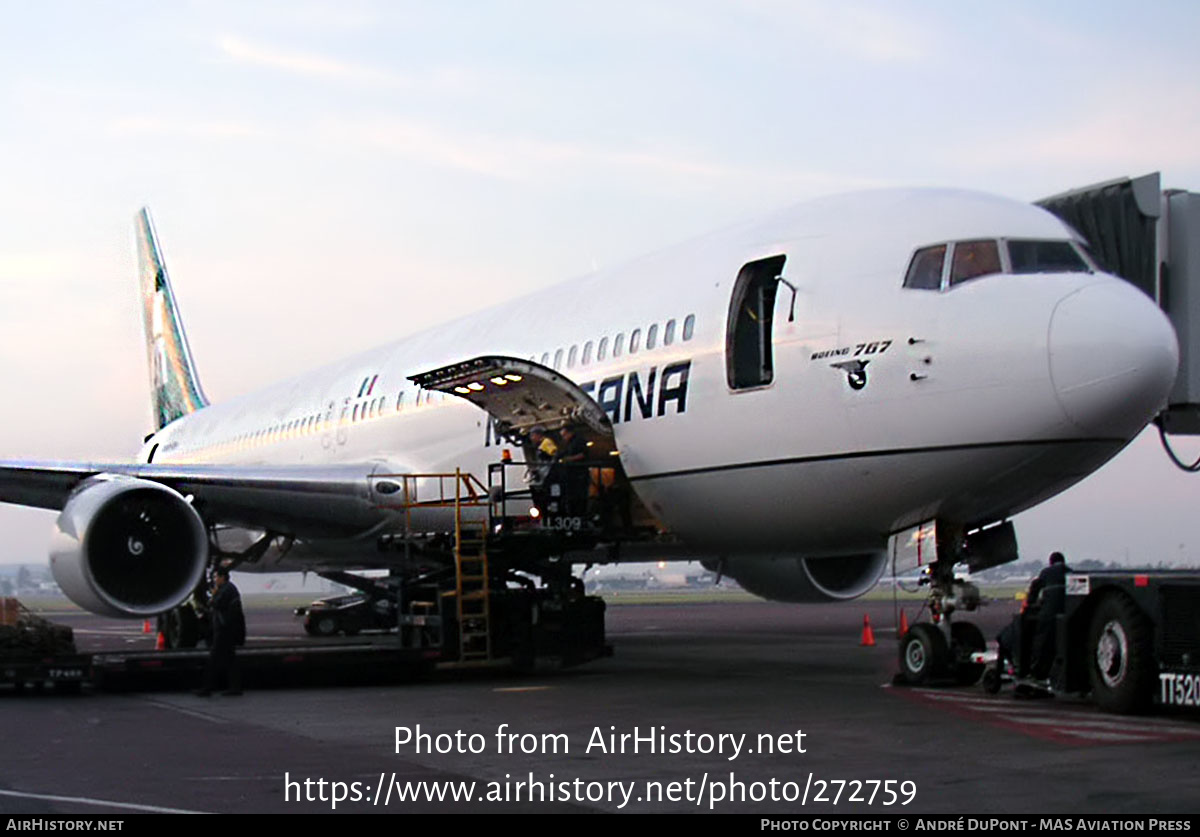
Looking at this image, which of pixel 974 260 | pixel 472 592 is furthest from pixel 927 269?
pixel 472 592

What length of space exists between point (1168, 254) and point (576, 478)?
5.43 m

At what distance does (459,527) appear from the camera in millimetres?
14516

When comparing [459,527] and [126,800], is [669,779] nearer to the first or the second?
[126,800]

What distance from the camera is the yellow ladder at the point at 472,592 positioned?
1424 cm

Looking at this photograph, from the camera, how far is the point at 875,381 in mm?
11578

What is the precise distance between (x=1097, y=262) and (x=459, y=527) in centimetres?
613

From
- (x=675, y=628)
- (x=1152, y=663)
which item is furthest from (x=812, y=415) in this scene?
(x=675, y=628)

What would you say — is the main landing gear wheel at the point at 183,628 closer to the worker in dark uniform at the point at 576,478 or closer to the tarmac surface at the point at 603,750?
the tarmac surface at the point at 603,750

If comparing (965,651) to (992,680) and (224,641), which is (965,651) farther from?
(224,641)

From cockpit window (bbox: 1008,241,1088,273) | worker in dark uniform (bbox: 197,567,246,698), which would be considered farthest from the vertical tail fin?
cockpit window (bbox: 1008,241,1088,273)

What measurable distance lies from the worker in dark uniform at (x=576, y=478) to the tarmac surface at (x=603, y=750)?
1580 mm

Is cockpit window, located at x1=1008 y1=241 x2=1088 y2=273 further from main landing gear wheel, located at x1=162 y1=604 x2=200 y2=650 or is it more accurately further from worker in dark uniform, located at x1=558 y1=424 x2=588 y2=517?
main landing gear wheel, located at x1=162 y1=604 x2=200 y2=650

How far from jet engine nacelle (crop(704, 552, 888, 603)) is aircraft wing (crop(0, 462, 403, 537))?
402cm

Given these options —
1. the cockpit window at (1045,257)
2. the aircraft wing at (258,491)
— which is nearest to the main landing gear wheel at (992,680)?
the cockpit window at (1045,257)
